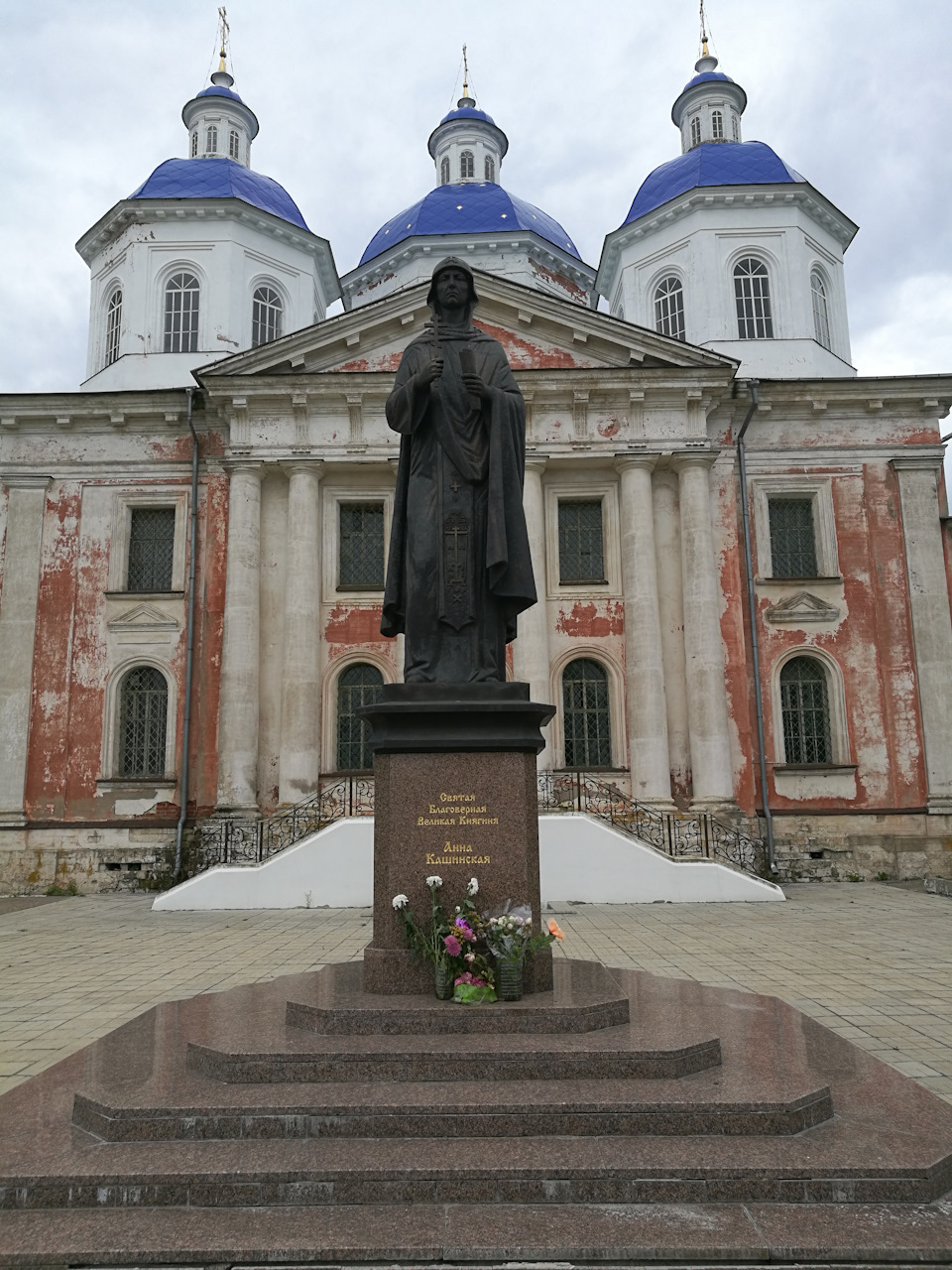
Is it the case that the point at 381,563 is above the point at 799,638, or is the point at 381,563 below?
above

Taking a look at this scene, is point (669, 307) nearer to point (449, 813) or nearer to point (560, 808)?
point (560, 808)

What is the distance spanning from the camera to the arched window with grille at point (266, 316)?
26.0m

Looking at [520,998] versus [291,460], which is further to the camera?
[291,460]

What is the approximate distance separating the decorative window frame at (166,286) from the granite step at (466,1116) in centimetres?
2313

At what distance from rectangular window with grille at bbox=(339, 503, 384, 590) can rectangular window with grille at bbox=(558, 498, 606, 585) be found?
13.0 feet

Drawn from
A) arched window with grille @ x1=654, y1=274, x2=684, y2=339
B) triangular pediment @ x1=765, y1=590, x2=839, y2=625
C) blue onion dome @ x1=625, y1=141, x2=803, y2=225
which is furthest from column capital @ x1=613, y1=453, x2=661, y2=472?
blue onion dome @ x1=625, y1=141, x2=803, y2=225

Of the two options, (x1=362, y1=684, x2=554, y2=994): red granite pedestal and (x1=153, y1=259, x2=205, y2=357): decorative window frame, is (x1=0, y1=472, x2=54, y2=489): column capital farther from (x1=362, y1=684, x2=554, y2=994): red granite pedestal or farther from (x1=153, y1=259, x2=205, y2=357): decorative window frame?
(x1=362, y1=684, x2=554, y2=994): red granite pedestal

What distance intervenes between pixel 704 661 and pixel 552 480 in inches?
204

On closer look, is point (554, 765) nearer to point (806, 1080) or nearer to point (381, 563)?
point (381, 563)

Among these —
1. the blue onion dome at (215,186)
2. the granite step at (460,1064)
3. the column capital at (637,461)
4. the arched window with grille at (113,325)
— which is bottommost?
the granite step at (460,1064)

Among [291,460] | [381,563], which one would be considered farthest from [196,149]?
[381,563]

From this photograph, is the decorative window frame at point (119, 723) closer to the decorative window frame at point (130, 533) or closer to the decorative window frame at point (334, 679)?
the decorative window frame at point (130, 533)

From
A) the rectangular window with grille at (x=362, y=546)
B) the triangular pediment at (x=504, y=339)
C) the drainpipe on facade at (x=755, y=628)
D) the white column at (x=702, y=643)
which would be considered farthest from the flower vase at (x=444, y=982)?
the triangular pediment at (x=504, y=339)

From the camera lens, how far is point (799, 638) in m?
21.7
